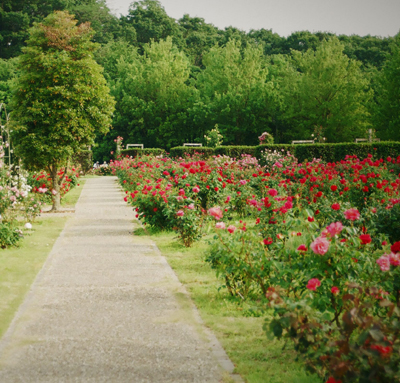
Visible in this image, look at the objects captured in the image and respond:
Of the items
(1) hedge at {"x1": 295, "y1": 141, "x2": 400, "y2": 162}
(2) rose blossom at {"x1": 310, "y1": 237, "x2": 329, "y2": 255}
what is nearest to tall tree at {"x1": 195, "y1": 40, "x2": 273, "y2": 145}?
(1) hedge at {"x1": 295, "y1": 141, "x2": 400, "y2": 162}

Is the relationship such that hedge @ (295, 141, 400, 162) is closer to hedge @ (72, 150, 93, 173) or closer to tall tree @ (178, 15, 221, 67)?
hedge @ (72, 150, 93, 173)

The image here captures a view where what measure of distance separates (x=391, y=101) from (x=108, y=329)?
33269 mm

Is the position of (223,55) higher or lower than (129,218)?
higher

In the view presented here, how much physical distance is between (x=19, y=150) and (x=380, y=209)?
31.6ft

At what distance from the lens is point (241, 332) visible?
174 inches

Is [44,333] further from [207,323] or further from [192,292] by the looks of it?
[192,292]

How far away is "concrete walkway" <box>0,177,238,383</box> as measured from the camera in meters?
3.60

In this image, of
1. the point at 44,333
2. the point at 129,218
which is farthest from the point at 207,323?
the point at 129,218

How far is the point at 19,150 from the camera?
43.1 ft

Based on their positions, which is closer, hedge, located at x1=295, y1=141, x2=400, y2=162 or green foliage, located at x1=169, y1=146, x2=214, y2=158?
hedge, located at x1=295, y1=141, x2=400, y2=162

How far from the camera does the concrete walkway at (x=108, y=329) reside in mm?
3598

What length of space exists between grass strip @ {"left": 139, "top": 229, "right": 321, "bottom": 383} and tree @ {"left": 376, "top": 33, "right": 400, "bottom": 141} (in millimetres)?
29155

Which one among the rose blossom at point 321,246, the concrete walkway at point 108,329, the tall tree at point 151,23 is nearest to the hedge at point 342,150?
the concrete walkway at point 108,329

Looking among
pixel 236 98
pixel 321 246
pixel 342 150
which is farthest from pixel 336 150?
pixel 321 246
